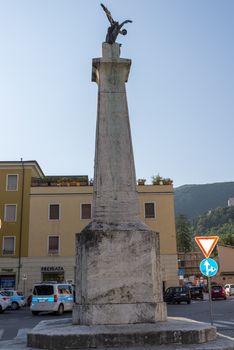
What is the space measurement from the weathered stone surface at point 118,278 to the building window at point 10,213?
32796 mm

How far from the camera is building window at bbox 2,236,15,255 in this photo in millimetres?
37562

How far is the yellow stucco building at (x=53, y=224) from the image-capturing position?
121 feet

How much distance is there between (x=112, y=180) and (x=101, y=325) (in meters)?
2.73

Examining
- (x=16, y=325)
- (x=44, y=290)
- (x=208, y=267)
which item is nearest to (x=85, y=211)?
(x=44, y=290)

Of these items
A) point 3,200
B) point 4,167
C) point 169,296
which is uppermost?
point 4,167

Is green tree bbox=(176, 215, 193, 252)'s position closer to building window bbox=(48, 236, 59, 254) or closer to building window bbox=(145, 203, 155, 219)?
building window bbox=(145, 203, 155, 219)

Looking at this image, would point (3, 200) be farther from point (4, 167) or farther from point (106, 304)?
point (106, 304)

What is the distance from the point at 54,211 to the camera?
38375 millimetres

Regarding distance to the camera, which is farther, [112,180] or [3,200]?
[3,200]

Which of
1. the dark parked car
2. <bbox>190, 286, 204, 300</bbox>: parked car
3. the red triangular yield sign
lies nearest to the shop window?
the dark parked car

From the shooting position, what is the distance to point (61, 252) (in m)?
37.3

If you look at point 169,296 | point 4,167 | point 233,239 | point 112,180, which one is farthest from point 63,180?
point 233,239

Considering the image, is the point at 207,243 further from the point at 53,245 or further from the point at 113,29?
the point at 53,245

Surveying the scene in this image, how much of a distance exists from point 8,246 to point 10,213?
313 cm
